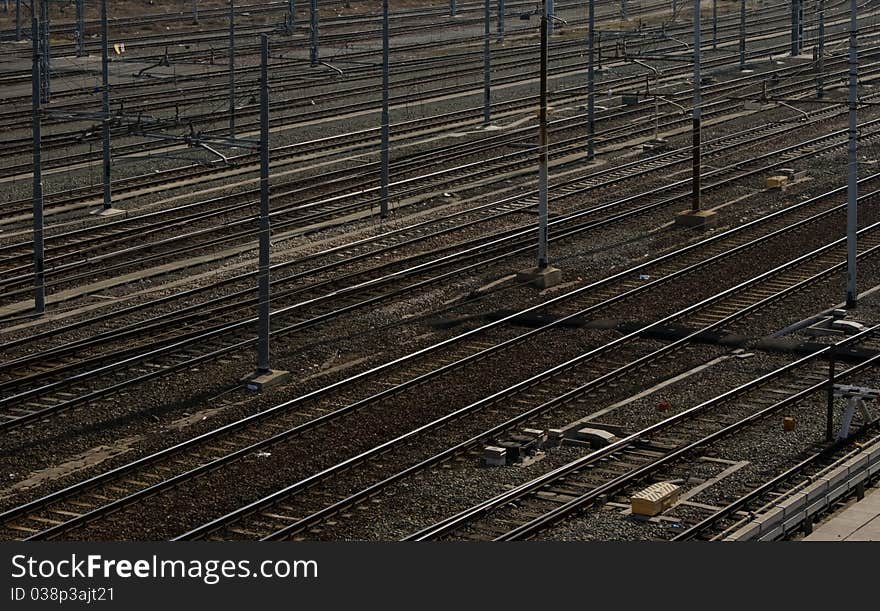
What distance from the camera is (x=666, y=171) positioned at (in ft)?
170

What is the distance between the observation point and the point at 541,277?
37.1 meters

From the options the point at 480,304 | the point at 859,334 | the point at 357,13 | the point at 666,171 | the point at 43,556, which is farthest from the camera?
the point at 357,13

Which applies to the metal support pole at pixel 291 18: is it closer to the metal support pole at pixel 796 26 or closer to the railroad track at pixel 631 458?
the metal support pole at pixel 796 26

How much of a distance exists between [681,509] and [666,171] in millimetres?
28957

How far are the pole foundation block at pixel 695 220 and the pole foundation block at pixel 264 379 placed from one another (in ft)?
52.0

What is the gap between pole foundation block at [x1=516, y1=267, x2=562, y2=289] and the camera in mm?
37062

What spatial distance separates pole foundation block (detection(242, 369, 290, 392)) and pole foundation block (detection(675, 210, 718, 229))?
15838 mm

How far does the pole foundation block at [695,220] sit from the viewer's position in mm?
43406

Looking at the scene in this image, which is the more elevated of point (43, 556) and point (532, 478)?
point (43, 556)

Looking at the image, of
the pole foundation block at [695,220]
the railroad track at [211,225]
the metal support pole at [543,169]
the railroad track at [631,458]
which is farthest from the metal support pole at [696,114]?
the railroad track at [631,458]

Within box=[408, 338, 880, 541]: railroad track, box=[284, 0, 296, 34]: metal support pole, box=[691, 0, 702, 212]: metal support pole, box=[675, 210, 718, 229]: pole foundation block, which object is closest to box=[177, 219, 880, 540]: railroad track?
box=[408, 338, 880, 541]: railroad track

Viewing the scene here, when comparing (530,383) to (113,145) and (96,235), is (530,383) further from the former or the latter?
(113,145)

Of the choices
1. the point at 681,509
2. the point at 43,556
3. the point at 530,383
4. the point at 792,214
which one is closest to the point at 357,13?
the point at 792,214

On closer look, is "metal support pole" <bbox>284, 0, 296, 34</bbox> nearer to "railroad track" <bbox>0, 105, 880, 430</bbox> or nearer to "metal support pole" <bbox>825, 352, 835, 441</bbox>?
"railroad track" <bbox>0, 105, 880, 430</bbox>
